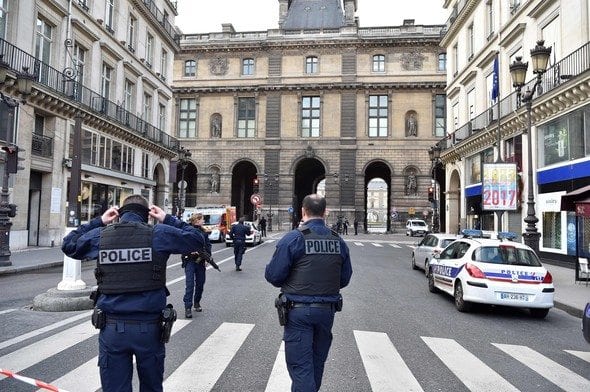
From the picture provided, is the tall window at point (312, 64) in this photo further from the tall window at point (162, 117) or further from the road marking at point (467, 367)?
the road marking at point (467, 367)

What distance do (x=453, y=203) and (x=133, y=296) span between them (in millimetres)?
33522

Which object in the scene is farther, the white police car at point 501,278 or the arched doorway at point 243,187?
Result: the arched doorway at point 243,187

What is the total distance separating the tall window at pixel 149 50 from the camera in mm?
33031

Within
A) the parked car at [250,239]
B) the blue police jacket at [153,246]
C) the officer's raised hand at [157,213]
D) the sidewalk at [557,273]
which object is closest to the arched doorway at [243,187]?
the parked car at [250,239]

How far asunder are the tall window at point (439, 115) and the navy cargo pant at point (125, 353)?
5069 cm

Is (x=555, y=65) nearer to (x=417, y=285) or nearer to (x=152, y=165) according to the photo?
(x=417, y=285)

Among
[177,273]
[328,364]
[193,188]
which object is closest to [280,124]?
[193,188]

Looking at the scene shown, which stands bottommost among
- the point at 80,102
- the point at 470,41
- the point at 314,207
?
the point at 314,207

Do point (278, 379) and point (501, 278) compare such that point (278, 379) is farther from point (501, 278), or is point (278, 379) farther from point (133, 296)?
point (501, 278)

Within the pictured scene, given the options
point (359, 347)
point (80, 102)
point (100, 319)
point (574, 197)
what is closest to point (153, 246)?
point (100, 319)

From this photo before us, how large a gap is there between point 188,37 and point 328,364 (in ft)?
183

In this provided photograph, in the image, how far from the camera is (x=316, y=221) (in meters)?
3.95

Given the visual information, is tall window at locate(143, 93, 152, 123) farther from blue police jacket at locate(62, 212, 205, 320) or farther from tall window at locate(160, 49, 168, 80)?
blue police jacket at locate(62, 212, 205, 320)

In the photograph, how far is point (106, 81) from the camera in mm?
27484
